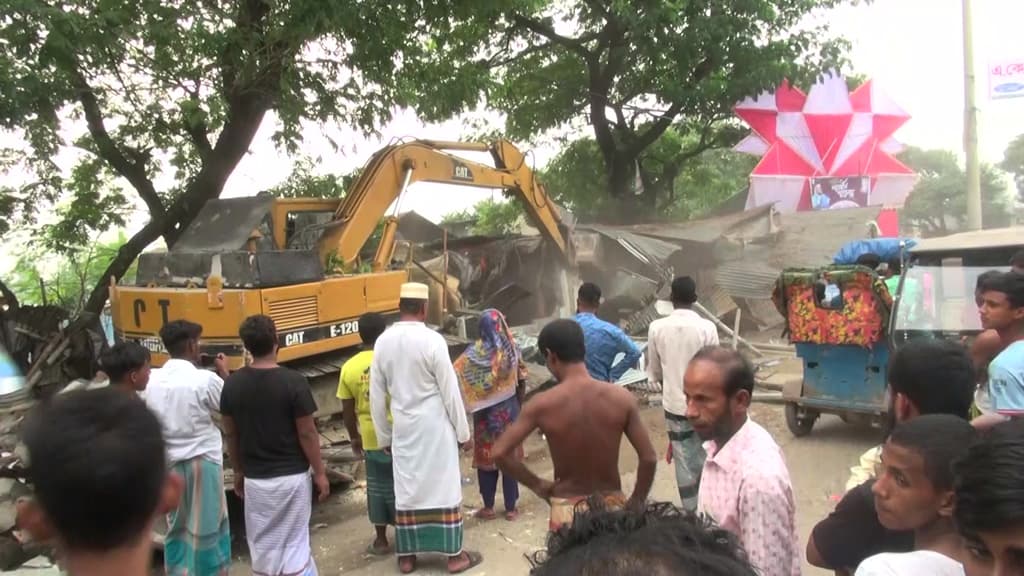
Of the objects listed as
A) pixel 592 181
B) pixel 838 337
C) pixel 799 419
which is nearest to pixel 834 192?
pixel 592 181

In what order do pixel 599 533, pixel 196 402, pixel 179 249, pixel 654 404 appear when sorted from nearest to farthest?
pixel 599 533 < pixel 196 402 < pixel 179 249 < pixel 654 404

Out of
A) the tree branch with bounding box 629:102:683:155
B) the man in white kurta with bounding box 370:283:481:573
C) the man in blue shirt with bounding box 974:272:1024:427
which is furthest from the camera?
the tree branch with bounding box 629:102:683:155

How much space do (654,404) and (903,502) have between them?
773cm

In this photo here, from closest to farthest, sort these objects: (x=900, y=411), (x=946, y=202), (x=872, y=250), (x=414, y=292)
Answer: (x=900, y=411) → (x=414, y=292) → (x=872, y=250) → (x=946, y=202)

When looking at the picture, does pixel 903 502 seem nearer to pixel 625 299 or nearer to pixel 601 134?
pixel 625 299

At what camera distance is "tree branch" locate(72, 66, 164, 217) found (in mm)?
10266

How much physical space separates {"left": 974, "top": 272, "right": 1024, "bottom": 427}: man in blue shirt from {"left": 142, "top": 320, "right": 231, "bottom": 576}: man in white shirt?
395 centimetres

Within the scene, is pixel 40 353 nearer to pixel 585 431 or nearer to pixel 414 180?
pixel 414 180

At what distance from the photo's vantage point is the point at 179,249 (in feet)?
23.5

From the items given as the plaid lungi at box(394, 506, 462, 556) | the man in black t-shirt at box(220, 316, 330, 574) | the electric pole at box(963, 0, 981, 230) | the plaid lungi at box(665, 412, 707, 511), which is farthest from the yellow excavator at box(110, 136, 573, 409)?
the electric pole at box(963, 0, 981, 230)

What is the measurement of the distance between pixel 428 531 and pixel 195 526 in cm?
144

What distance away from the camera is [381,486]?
525 centimetres

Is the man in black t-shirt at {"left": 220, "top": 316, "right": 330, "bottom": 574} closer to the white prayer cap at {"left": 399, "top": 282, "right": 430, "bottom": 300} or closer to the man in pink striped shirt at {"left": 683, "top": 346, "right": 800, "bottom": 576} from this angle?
the white prayer cap at {"left": 399, "top": 282, "right": 430, "bottom": 300}

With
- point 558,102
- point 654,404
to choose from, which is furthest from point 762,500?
point 558,102
